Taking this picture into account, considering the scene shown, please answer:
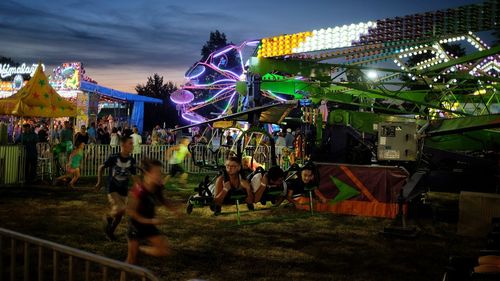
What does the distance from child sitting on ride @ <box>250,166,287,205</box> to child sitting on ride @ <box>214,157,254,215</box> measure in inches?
12.0

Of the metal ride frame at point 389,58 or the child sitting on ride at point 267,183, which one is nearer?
the child sitting on ride at point 267,183

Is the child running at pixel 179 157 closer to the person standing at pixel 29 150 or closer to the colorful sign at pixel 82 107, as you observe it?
the person standing at pixel 29 150

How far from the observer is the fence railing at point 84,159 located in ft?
45.5

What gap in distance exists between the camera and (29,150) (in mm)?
14586

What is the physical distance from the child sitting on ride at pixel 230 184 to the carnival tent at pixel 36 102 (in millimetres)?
8738

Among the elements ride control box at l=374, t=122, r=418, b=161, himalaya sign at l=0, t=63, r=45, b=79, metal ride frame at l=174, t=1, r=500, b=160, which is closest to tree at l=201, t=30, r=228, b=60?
himalaya sign at l=0, t=63, r=45, b=79

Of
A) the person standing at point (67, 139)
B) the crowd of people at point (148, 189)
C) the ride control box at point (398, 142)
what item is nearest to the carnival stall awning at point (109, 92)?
the person standing at point (67, 139)

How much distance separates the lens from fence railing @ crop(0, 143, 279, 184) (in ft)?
45.5

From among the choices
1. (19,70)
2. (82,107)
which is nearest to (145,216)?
(82,107)

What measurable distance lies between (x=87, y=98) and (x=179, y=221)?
19.1m

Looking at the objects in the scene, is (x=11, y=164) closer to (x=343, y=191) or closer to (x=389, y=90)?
(x=343, y=191)

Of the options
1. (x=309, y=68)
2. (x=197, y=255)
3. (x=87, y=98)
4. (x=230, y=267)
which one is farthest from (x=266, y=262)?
(x=87, y=98)

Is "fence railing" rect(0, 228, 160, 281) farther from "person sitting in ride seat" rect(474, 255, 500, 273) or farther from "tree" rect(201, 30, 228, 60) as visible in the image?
"tree" rect(201, 30, 228, 60)

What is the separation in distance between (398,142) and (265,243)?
5362 millimetres
